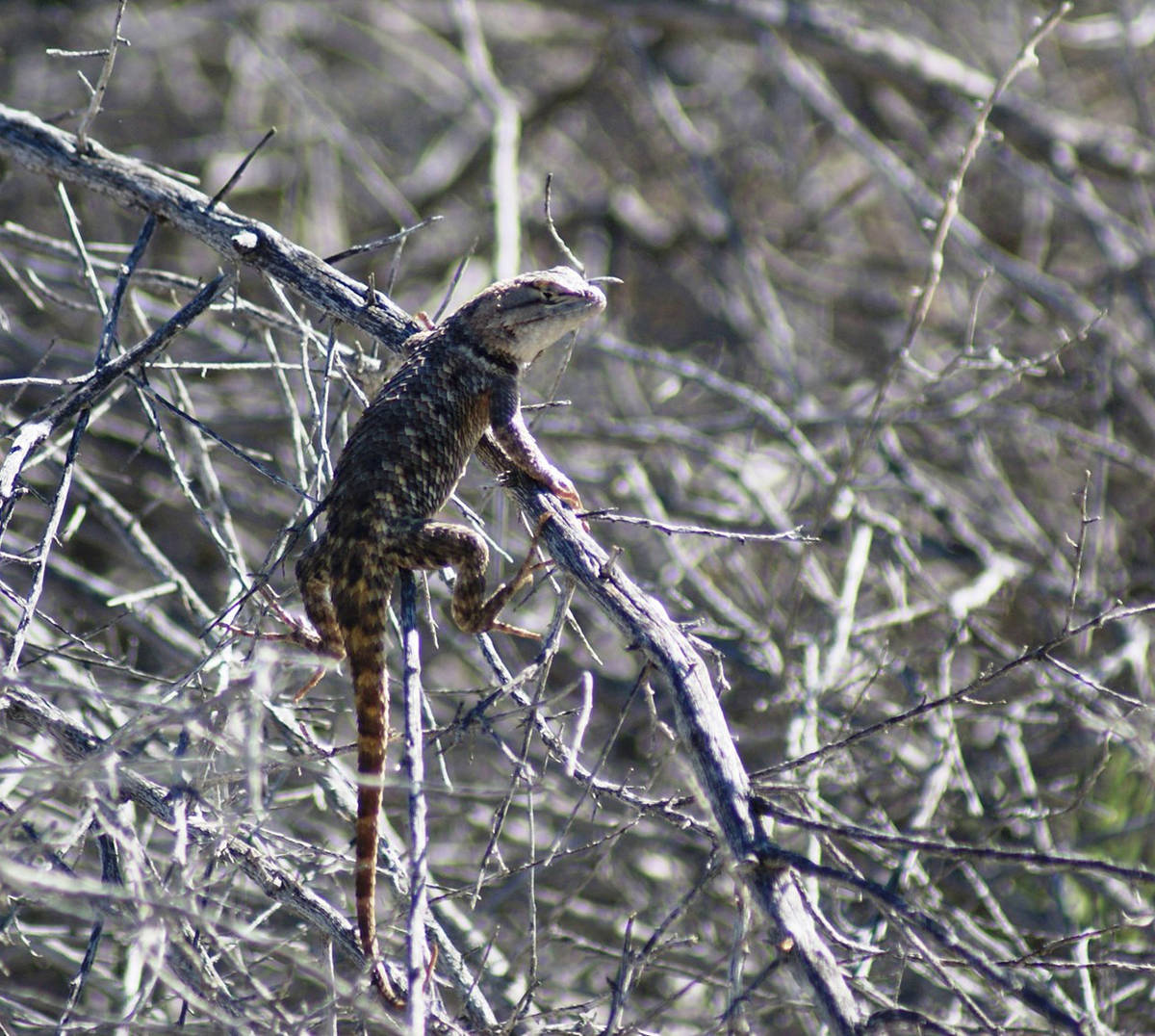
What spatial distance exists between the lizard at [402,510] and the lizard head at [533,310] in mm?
62

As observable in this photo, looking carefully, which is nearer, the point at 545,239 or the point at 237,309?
the point at 237,309

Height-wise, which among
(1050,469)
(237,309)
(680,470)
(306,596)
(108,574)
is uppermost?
(1050,469)

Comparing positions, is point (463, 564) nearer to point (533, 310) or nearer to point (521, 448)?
point (521, 448)

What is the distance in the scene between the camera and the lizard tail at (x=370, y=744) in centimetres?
303

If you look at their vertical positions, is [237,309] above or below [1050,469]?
below

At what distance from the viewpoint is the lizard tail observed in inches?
119

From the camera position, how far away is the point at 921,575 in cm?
550

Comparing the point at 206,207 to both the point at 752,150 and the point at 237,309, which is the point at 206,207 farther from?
the point at 752,150

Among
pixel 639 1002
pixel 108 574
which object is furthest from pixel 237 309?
pixel 108 574

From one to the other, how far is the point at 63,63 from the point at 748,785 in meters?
8.42

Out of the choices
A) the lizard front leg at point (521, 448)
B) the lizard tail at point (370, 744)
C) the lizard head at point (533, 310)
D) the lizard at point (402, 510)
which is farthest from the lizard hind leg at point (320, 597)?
the lizard head at point (533, 310)

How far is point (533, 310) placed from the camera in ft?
14.6

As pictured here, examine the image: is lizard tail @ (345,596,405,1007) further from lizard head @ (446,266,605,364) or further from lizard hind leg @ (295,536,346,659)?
lizard head @ (446,266,605,364)

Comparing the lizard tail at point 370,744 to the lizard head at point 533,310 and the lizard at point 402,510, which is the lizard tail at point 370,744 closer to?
the lizard at point 402,510
